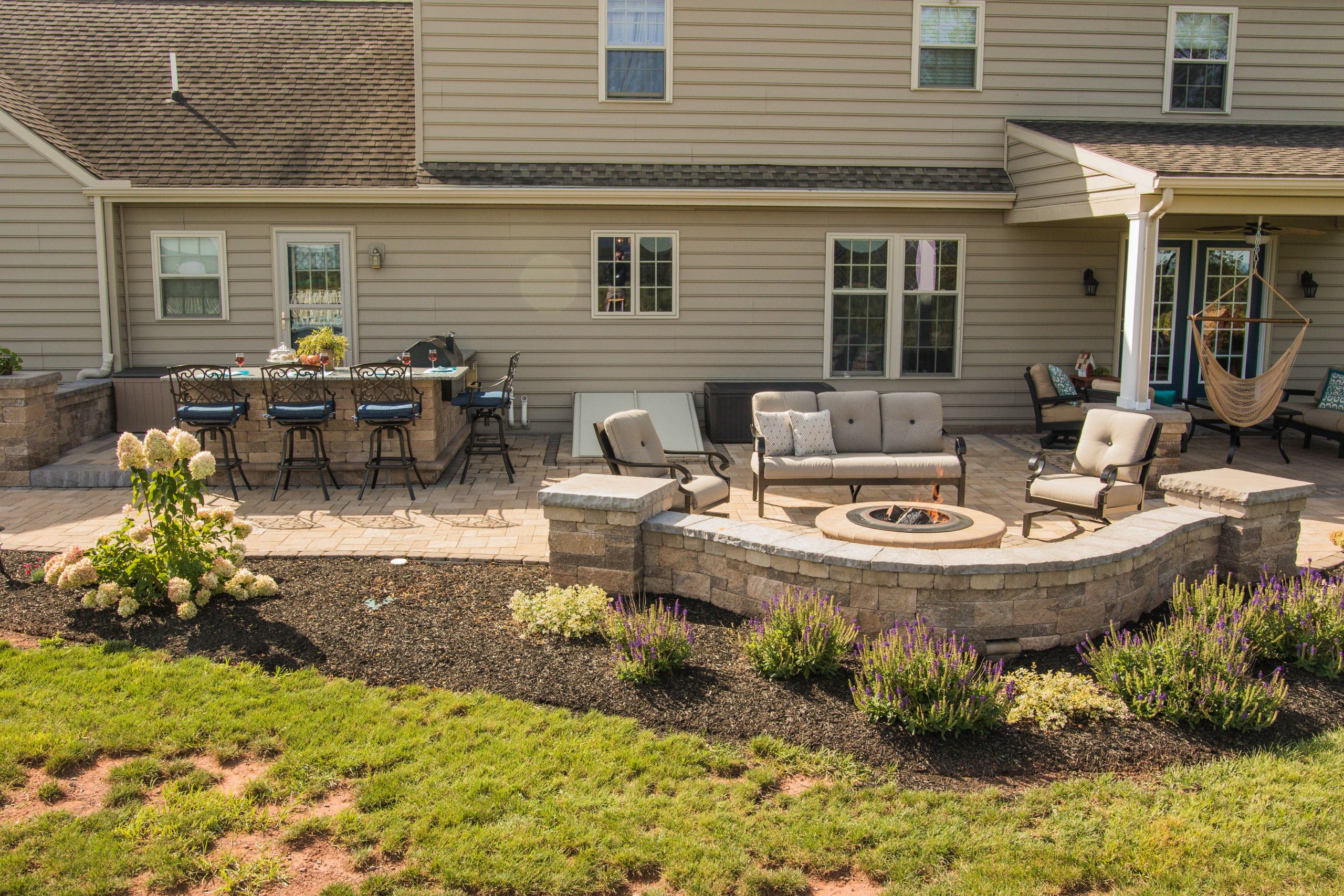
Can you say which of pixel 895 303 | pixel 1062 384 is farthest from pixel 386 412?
pixel 1062 384

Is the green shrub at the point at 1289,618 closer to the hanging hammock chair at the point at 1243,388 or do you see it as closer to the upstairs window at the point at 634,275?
the hanging hammock chair at the point at 1243,388

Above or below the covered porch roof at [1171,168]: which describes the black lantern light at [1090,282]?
below

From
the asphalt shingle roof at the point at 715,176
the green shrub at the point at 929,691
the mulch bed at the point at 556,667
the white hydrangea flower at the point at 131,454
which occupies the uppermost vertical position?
the asphalt shingle roof at the point at 715,176

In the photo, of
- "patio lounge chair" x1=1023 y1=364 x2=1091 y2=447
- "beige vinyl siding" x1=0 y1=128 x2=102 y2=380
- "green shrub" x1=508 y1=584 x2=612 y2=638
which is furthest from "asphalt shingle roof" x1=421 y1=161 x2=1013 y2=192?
"green shrub" x1=508 y1=584 x2=612 y2=638

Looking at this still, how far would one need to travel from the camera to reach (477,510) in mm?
8719

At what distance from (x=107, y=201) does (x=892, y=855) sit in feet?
37.6

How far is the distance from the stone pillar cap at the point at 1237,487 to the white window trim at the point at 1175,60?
7.63 m

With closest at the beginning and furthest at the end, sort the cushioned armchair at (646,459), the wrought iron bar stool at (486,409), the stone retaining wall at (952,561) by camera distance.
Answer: the stone retaining wall at (952,561) < the cushioned armchair at (646,459) < the wrought iron bar stool at (486,409)

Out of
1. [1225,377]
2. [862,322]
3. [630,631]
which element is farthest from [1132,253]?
[630,631]

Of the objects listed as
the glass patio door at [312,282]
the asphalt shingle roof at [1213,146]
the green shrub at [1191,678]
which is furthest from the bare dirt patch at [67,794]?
the asphalt shingle roof at [1213,146]

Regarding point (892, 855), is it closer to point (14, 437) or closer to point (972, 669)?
point (972, 669)

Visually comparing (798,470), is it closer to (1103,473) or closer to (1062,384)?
(1103,473)

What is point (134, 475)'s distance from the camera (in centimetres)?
591

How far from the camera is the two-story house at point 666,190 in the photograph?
1170 centimetres
